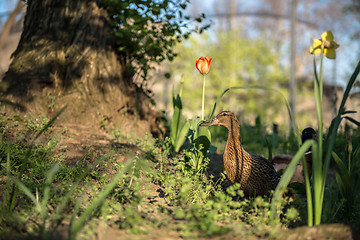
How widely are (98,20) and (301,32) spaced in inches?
761

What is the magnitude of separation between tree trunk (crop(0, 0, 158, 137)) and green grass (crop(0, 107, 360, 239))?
62cm

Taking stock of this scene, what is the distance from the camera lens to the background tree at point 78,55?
4258 mm

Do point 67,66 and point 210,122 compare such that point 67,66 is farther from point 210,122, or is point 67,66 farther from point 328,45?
point 328,45

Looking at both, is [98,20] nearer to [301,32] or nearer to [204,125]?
[204,125]

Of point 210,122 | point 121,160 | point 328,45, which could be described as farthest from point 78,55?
point 328,45

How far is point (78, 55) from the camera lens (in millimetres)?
4441

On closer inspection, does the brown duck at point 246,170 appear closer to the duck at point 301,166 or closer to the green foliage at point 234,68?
the duck at point 301,166

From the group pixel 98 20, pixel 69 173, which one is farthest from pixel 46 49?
pixel 69 173

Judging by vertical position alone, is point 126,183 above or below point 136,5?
below

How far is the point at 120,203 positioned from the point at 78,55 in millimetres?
2470

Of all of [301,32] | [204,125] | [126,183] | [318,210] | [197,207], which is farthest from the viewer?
[301,32]

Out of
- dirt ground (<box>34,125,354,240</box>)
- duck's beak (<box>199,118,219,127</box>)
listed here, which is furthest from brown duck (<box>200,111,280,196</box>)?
dirt ground (<box>34,125,354,240</box>)

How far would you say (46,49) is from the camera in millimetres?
4336

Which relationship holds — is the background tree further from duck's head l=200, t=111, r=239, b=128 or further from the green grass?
duck's head l=200, t=111, r=239, b=128
